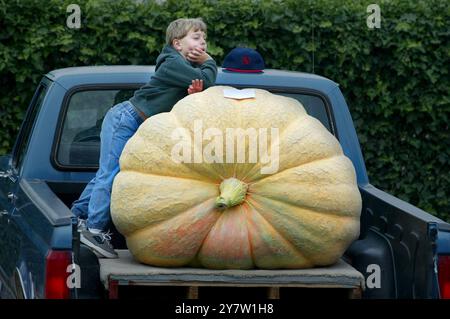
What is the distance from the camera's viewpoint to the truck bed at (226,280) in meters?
4.32

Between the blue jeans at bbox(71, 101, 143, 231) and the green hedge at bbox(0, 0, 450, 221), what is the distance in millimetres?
3879

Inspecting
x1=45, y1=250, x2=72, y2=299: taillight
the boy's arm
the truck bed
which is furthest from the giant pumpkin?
the boy's arm

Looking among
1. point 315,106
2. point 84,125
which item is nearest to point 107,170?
point 84,125

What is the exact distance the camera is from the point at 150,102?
17.6ft

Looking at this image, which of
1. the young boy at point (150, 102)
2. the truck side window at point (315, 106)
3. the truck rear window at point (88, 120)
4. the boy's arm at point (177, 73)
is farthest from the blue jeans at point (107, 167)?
the truck side window at point (315, 106)

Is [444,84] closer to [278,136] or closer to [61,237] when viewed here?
[278,136]

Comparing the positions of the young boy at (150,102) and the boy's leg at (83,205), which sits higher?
the young boy at (150,102)

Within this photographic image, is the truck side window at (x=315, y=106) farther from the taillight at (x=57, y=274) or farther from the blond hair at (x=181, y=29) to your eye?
the taillight at (x=57, y=274)

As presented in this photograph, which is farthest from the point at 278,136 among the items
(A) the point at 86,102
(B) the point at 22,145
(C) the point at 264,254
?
(B) the point at 22,145

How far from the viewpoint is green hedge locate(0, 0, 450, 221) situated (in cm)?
924

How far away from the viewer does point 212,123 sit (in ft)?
15.0

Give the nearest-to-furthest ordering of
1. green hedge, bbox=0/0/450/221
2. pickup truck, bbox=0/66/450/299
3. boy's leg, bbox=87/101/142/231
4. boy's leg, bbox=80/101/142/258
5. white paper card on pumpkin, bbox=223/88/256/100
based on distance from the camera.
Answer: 1. pickup truck, bbox=0/66/450/299
2. white paper card on pumpkin, bbox=223/88/256/100
3. boy's leg, bbox=80/101/142/258
4. boy's leg, bbox=87/101/142/231
5. green hedge, bbox=0/0/450/221

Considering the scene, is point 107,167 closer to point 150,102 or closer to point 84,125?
point 150,102

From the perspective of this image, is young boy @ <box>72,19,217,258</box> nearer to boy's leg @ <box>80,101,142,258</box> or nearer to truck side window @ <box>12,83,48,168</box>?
boy's leg @ <box>80,101,142,258</box>
